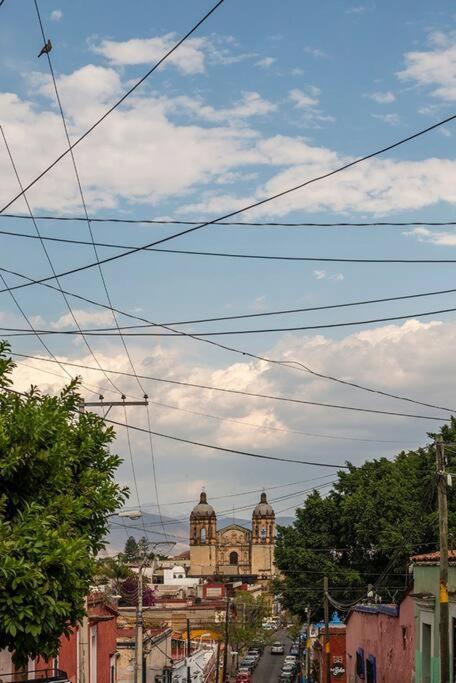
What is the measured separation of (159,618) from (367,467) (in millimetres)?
36892

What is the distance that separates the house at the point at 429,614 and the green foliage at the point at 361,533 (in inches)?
1002

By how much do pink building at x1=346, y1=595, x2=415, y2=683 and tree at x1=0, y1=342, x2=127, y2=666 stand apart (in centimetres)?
1457

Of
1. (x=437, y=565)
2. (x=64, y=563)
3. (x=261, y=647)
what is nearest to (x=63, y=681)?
(x=64, y=563)

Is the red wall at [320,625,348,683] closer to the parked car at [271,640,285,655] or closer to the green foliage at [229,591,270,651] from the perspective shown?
the green foliage at [229,591,270,651]

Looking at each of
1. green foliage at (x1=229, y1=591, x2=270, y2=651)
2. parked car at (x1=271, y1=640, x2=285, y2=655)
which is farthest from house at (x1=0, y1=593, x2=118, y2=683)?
parked car at (x1=271, y1=640, x2=285, y2=655)

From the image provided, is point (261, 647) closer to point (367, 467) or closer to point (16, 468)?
point (367, 467)

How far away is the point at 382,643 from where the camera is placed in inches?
1283

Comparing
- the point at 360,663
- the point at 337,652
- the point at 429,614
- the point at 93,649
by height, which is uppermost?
the point at 429,614

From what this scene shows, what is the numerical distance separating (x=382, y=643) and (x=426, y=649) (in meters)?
6.91

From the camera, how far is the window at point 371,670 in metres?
34.5

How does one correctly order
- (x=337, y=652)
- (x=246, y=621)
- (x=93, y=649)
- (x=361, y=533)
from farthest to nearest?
(x=246, y=621)
(x=361, y=533)
(x=337, y=652)
(x=93, y=649)

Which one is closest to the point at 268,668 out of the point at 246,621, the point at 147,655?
the point at 246,621

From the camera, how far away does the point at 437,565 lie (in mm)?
24062

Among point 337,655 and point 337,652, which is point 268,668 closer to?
point 337,652
